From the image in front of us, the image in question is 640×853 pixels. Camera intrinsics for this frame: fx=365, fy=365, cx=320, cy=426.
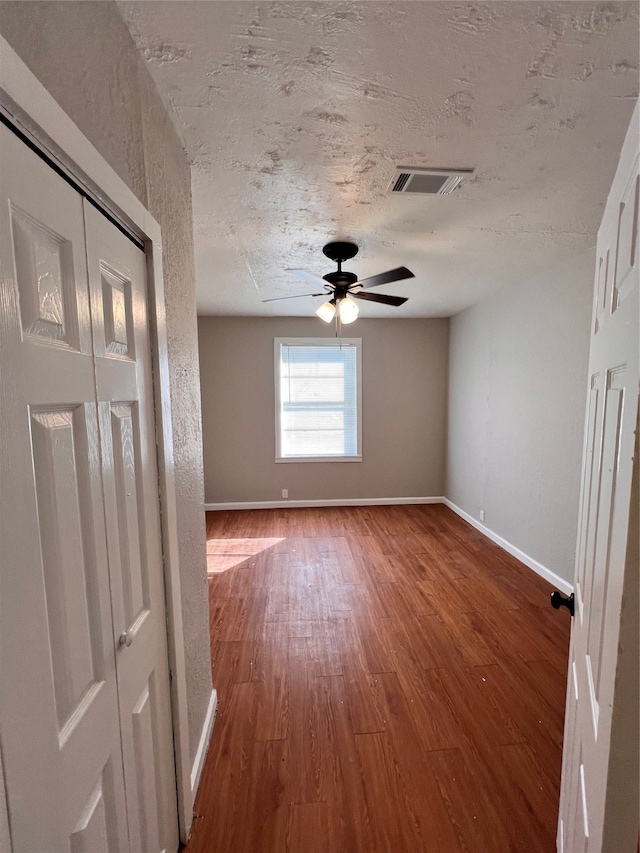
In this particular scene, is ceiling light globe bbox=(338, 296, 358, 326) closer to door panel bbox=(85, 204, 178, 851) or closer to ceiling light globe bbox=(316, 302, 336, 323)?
ceiling light globe bbox=(316, 302, 336, 323)

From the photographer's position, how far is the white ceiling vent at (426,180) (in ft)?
5.24

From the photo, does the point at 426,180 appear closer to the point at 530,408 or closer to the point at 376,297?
the point at 376,297

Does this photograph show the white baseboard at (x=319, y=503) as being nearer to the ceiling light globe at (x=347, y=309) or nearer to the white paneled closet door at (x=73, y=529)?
the ceiling light globe at (x=347, y=309)

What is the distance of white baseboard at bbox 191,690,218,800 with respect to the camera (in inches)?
54.1

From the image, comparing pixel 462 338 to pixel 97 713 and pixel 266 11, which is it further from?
pixel 97 713

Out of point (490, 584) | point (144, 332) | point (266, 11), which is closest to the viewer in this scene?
point (266, 11)

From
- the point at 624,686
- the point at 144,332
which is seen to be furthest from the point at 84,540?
the point at 624,686

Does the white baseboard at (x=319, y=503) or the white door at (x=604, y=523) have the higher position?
the white door at (x=604, y=523)

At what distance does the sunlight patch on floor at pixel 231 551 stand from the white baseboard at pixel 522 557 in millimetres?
2182

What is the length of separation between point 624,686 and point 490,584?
8.62 feet

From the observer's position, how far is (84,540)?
0.72 meters

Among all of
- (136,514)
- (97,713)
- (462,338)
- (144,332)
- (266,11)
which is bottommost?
(97,713)

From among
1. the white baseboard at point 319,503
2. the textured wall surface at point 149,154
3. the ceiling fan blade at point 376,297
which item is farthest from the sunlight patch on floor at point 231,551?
the ceiling fan blade at point 376,297

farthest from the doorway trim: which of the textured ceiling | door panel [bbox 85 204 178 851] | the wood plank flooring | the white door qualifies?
the white door
